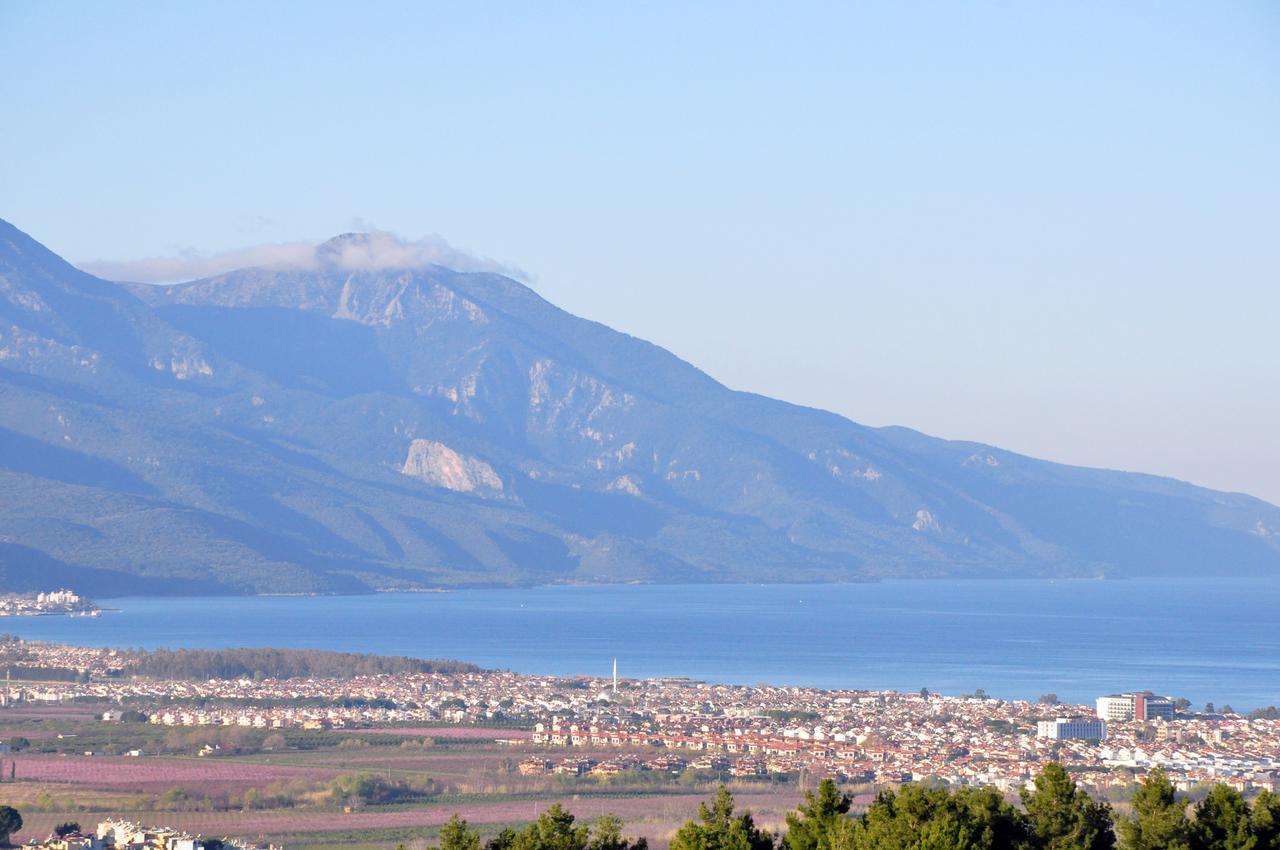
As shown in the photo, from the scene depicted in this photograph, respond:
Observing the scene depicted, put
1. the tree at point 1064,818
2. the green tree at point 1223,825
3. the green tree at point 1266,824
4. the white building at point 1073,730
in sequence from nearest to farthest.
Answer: the green tree at point 1223,825 → the green tree at point 1266,824 → the tree at point 1064,818 → the white building at point 1073,730

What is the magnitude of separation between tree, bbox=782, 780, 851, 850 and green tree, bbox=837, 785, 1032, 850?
389 mm

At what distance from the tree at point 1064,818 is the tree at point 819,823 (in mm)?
2719

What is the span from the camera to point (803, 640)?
139 metres

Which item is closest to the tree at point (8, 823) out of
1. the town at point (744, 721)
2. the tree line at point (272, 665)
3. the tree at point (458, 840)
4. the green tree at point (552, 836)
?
the town at point (744, 721)


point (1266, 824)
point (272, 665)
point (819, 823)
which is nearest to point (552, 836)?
point (819, 823)

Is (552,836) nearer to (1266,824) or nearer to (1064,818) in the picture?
(1064,818)

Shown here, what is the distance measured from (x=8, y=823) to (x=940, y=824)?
961 inches

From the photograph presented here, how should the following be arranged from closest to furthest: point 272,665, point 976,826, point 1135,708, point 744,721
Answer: point 976,826 → point 744,721 → point 1135,708 → point 272,665

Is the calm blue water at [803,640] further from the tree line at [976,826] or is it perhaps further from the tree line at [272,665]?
the tree line at [976,826]

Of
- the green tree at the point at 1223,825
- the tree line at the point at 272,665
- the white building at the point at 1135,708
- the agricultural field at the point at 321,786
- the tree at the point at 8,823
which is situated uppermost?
the tree line at the point at 272,665

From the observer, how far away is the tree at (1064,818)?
31328 millimetres

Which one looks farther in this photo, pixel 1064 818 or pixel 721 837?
pixel 1064 818

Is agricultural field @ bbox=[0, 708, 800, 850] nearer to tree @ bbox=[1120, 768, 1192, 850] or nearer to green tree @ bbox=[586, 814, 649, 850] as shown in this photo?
green tree @ bbox=[586, 814, 649, 850]

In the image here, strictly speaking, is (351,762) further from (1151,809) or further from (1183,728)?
(1151,809)
